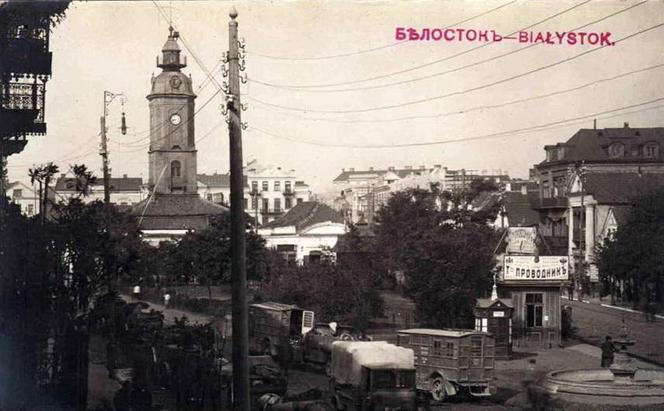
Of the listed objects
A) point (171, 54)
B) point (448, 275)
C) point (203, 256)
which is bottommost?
point (448, 275)

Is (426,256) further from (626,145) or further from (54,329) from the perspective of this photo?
(626,145)

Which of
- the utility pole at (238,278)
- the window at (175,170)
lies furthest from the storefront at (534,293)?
the utility pole at (238,278)

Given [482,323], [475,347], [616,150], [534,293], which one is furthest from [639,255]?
[475,347]

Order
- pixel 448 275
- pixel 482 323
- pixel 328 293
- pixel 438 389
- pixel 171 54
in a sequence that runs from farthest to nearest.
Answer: pixel 448 275
pixel 328 293
pixel 482 323
pixel 438 389
pixel 171 54

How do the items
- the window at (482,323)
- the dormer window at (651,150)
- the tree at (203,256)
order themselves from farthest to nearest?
the dormer window at (651,150) → the window at (482,323) → the tree at (203,256)

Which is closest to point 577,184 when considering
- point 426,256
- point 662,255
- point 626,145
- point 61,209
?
point 626,145

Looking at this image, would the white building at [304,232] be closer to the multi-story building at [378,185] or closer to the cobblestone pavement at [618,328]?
the cobblestone pavement at [618,328]

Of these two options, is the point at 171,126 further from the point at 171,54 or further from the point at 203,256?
the point at 203,256

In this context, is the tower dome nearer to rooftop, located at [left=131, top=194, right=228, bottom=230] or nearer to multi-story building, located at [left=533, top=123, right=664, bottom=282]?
rooftop, located at [left=131, top=194, right=228, bottom=230]
